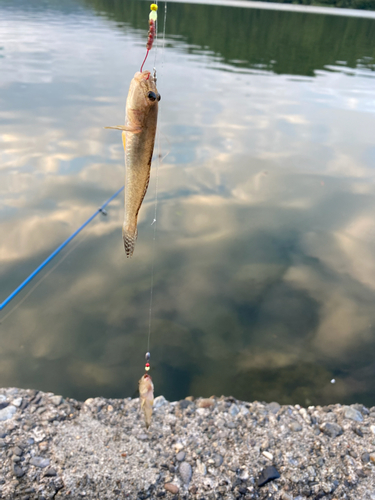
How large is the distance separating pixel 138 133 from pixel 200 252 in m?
4.23

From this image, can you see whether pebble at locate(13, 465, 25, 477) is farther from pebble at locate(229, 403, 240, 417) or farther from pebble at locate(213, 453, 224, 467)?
pebble at locate(229, 403, 240, 417)

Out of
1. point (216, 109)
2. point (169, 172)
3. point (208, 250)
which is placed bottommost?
point (208, 250)

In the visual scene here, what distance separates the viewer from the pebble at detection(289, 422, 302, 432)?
12.1ft

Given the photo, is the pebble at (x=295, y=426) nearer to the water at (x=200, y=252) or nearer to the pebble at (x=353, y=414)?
the water at (x=200, y=252)

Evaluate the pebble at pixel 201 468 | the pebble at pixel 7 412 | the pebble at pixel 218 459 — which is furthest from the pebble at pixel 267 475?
the pebble at pixel 7 412

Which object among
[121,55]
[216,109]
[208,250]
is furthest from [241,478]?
[121,55]

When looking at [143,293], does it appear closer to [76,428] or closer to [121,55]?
[76,428]

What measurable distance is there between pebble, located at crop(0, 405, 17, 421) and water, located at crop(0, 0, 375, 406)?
449 millimetres

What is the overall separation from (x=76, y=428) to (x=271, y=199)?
19.3 feet

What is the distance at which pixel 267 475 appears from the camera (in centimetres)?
324

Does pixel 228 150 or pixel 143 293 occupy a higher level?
pixel 228 150

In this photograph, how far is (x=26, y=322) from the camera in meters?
4.64

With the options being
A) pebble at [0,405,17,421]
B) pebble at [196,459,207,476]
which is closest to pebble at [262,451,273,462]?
pebble at [196,459,207,476]

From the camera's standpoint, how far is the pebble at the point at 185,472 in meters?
3.17
